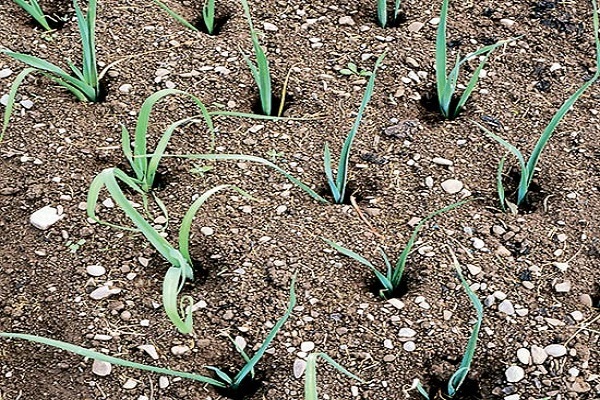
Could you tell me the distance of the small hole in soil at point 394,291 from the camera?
56.8 inches

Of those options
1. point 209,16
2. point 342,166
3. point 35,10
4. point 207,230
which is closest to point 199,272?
point 207,230

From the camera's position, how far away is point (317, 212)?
1533 millimetres

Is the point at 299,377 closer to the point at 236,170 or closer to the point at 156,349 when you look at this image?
the point at 156,349

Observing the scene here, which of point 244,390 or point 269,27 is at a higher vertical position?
point 269,27

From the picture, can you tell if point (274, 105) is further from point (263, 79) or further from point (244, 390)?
point (244, 390)

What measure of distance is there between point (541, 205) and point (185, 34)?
79 centimetres

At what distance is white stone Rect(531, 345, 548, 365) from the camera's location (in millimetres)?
1356

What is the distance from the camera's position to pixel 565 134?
5.37 ft

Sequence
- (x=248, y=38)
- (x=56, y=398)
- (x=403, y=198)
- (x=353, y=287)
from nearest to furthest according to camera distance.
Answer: (x=56, y=398)
(x=353, y=287)
(x=403, y=198)
(x=248, y=38)

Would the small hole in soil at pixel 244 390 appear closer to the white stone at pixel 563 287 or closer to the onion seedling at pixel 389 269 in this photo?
the onion seedling at pixel 389 269

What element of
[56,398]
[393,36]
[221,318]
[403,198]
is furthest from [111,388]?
[393,36]

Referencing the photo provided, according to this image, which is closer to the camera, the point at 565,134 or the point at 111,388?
the point at 111,388

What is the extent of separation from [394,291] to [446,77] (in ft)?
1.61

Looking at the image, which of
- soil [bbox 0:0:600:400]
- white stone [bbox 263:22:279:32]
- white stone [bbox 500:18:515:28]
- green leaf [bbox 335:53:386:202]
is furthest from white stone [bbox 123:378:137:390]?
white stone [bbox 500:18:515:28]
